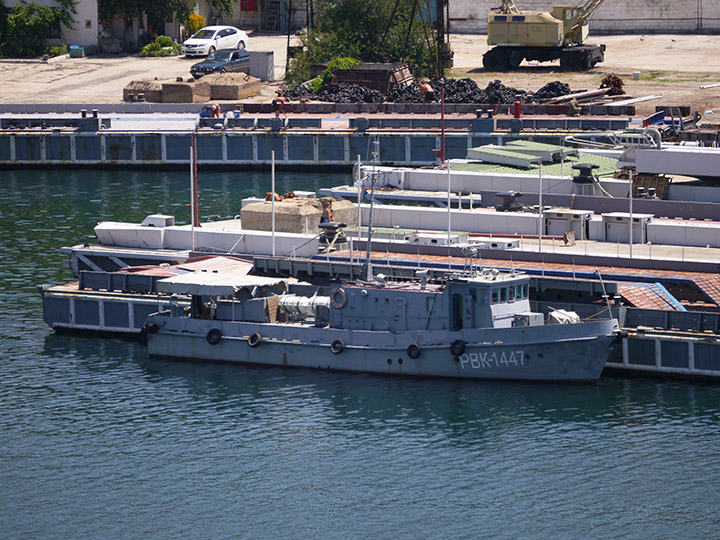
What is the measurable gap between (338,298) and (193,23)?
256 ft

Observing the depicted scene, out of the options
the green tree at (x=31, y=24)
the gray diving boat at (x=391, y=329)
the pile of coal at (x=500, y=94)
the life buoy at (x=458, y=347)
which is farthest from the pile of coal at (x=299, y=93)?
the life buoy at (x=458, y=347)

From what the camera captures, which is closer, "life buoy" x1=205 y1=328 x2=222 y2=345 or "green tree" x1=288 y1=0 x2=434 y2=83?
"life buoy" x1=205 y1=328 x2=222 y2=345

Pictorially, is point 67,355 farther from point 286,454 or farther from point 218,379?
point 286,454

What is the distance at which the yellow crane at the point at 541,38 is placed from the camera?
340ft

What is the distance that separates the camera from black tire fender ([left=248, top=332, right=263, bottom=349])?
46.2m

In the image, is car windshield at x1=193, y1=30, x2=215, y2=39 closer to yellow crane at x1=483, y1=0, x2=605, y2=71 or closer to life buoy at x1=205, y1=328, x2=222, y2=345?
yellow crane at x1=483, y1=0, x2=605, y2=71

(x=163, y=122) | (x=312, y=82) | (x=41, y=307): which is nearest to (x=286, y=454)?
(x=41, y=307)

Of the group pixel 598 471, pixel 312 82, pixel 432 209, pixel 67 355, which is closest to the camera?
pixel 598 471

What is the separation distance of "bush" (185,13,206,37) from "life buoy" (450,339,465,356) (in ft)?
264

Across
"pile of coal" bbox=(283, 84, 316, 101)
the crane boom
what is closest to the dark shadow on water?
"pile of coal" bbox=(283, 84, 316, 101)

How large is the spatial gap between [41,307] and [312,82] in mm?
49253

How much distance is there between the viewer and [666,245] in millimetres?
53781

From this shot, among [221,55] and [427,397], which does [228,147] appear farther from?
[427,397]

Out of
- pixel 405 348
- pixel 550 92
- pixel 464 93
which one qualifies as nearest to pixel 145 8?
pixel 464 93
